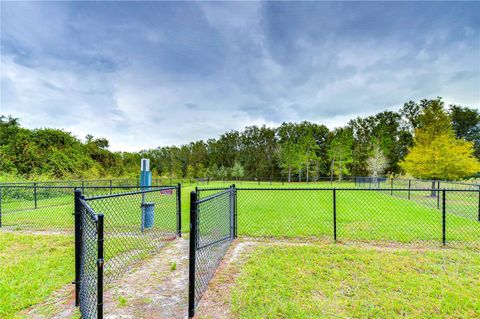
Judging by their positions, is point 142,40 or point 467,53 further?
point 467,53

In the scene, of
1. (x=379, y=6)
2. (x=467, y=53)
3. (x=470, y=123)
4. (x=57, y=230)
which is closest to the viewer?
(x=57, y=230)

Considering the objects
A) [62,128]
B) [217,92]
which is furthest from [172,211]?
[62,128]

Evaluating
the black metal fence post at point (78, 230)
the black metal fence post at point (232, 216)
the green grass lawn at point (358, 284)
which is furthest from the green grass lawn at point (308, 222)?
the black metal fence post at point (78, 230)

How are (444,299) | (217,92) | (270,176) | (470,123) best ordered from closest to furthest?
1. (444,299)
2. (217,92)
3. (470,123)
4. (270,176)

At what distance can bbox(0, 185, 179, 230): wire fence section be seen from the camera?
696 centimetres

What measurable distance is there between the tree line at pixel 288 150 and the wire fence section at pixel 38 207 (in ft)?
23.0

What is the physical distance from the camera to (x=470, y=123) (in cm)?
4500

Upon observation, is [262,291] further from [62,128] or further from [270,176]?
[270,176]

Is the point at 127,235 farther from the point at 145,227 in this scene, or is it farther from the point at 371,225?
the point at 371,225

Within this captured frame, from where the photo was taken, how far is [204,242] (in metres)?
3.29

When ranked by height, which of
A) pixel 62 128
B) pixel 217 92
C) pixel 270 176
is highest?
pixel 217 92

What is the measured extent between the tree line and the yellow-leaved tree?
2.4 inches

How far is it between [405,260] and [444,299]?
1381 millimetres

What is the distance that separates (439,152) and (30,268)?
20550 mm
